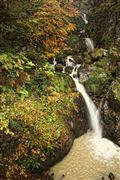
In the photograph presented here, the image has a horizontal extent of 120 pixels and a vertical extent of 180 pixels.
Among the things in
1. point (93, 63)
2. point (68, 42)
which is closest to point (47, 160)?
point (93, 63)

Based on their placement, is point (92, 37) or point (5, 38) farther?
point (92, 37)

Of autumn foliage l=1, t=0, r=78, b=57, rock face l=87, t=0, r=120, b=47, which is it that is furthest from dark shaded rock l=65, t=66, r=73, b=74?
rock face l=87, t=0, r=120, b=47

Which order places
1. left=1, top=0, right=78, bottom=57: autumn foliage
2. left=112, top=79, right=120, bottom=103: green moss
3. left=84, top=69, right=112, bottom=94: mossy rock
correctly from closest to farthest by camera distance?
left=1, top=0, right=78, bottom=57: autumn foliage < left=112, top=79, right=120, bottom=103: green moss < left=84, top=69, right=112, bottom=94: mossy rock

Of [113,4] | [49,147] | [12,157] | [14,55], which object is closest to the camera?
[12,157]

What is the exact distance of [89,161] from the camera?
10.5 m

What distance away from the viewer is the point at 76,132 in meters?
12.0

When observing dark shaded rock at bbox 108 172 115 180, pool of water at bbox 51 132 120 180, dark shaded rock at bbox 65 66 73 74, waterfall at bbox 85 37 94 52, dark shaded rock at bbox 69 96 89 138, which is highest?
waterfall at bbox 85 37 94 52

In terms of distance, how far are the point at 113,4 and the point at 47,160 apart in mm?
12682

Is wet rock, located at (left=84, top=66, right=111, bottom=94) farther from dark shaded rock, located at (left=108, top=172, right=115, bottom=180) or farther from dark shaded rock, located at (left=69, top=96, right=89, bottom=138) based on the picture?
dark shaded rock, located at (left=108, top=172, right=115, bottom=180)

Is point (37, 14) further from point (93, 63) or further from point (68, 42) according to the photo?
point (68, 42)

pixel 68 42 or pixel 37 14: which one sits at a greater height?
pixel 68 42

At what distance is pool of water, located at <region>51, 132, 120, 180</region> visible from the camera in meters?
9.69

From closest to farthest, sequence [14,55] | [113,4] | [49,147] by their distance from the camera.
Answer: [49,147]
[14,55]
[113,4]

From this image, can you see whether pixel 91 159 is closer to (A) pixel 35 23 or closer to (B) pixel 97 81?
(B) pixel 97 81
